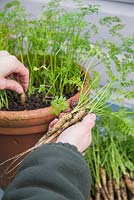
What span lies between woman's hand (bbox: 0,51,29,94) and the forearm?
12.3 inches

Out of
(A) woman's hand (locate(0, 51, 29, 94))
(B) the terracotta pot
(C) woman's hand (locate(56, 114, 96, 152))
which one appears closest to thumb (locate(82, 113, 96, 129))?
(C) woman's hand (locate(56, 114, 96, 152))

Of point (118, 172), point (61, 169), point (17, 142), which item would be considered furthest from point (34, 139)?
point (61, 169)

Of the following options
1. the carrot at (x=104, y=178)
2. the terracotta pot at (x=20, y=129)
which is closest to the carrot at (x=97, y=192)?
the carrot at (x=104, y=178)

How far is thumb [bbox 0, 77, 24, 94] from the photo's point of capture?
1.24 metres

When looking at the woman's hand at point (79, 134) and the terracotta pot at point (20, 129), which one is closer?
the woman's hand at point (79, 134)

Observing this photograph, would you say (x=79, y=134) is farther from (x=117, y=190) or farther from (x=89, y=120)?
(x=117, y=190)

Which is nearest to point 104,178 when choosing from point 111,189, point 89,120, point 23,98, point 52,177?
point 111,189

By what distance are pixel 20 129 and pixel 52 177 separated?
45cm

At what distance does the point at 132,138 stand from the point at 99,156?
124 millimetres

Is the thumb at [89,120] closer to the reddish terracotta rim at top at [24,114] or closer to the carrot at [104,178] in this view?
the reddish terracotta rim at top at [24,114]

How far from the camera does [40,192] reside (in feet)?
2.86

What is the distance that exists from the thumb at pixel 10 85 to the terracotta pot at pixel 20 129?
72 millimetres

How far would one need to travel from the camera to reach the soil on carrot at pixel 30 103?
1.38 meters

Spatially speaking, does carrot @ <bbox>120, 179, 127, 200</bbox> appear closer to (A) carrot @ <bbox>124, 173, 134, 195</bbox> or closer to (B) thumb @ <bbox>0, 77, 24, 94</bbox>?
(A) carrot @ <bbox>124, 173, 134, 195</bbox>
